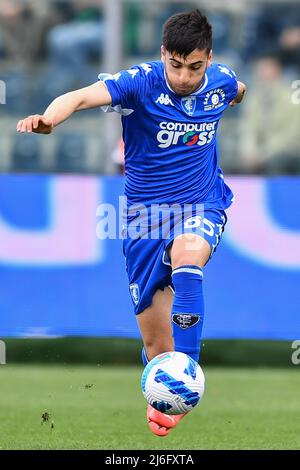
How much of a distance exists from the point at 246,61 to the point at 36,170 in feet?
8.96

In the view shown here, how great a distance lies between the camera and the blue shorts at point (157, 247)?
6844 millimetres

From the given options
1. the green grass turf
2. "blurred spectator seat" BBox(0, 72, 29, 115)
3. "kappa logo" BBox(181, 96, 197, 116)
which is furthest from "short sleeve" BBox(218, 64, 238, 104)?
"blurred spectator seat" BBox(0, 72, 29, 115)

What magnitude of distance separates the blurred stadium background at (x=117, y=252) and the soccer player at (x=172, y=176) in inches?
43.8

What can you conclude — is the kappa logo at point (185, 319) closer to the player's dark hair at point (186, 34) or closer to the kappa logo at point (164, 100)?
the kappa logo at point (164, 100)

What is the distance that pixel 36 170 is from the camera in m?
12.9

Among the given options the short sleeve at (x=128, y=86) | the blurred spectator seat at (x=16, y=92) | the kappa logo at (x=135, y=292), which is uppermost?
the short sleeve at (x=128, y=86)

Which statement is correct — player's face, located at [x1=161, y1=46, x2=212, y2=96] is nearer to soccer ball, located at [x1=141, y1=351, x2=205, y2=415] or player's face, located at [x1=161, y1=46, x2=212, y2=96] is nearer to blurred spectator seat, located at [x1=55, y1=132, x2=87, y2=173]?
soccer ball, located at [x1=141, y1=351, x2=205, y2=415]

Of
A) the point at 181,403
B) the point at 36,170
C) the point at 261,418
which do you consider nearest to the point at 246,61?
the point at 36,170

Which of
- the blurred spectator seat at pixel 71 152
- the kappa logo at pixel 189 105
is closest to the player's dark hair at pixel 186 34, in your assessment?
the kappa logo at pixel 189 105

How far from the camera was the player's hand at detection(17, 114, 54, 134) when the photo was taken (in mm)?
5797

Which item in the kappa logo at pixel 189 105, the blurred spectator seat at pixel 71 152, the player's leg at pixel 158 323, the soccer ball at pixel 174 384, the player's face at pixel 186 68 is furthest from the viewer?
the blurred spectator seat at pixel 71 152

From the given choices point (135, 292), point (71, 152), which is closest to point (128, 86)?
point (135, 292)

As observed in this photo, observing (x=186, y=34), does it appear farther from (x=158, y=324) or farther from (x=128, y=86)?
(x=158, y=324)

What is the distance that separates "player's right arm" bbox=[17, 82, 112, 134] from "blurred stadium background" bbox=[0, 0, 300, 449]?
8.01 feet
